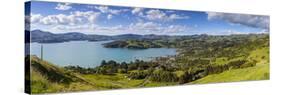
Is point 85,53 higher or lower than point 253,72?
higher

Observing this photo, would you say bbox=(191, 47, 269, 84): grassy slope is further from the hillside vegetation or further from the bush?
the bush

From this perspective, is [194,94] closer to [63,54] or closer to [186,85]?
[186,85]

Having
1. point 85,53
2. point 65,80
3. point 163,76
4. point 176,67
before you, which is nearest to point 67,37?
point 85,53

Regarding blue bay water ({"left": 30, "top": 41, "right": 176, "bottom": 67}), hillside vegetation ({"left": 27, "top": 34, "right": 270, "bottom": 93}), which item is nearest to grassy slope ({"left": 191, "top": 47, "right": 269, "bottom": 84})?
hillside vegetation ({"left": 27, "top": 34, "right": 270, "bottom": 93})

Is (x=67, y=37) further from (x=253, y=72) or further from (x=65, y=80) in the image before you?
(x=253, y=72)

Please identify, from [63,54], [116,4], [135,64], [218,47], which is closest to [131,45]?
[135,64]

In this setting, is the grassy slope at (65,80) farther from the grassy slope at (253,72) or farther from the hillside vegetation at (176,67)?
the grassy slope at (253,72)

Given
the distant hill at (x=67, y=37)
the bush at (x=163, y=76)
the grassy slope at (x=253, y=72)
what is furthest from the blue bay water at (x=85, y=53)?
the grassy slope at (x=253, y=72)
